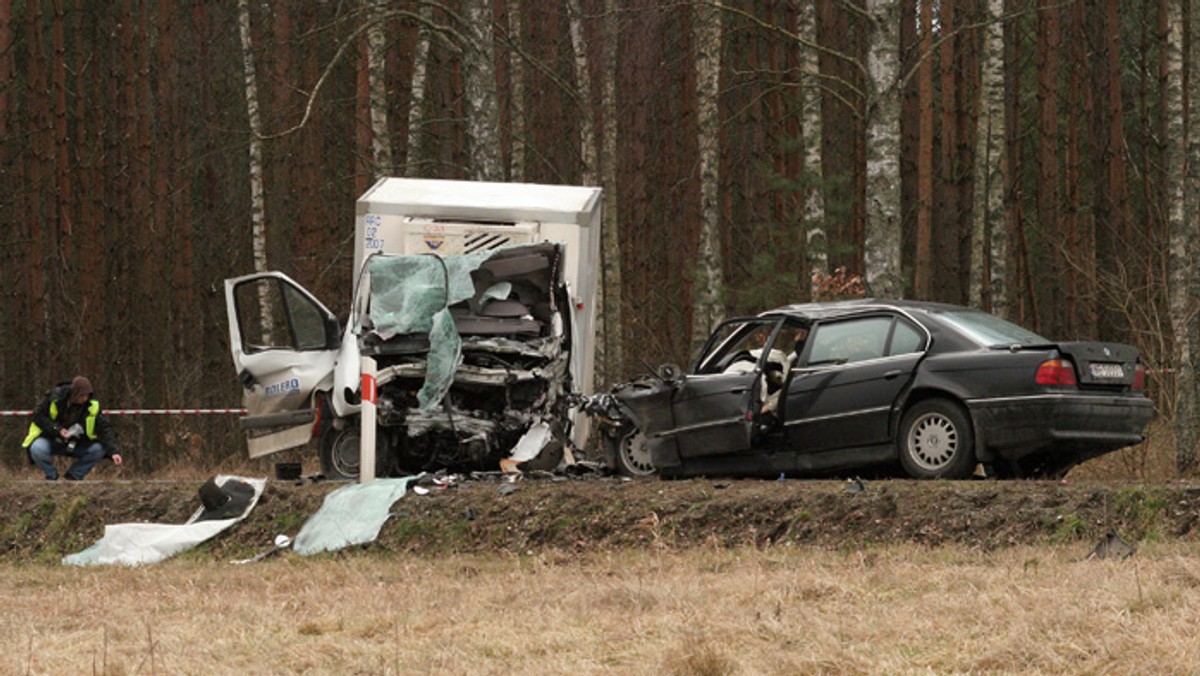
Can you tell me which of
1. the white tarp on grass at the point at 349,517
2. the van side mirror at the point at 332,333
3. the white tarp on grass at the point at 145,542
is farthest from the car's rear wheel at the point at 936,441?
the van side mirror at the point at 332,333

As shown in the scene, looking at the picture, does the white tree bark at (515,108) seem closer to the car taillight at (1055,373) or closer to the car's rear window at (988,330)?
the car's rear window at (988,330)

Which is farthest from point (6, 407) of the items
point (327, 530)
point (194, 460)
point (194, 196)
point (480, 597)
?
point (480, 597)

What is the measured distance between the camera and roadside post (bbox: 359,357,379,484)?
14328mm

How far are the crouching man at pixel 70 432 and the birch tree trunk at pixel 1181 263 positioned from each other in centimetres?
1066

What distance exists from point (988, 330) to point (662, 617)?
568 cm

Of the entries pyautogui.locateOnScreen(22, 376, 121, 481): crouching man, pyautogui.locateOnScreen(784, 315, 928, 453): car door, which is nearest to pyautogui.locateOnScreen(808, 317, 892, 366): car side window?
pyautogui.locateOnScreen(784, 315, 928, 453): car door

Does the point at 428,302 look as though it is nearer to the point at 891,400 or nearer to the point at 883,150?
the point at 891,400

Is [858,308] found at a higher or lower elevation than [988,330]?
higher

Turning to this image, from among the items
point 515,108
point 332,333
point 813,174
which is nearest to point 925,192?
point 813,174

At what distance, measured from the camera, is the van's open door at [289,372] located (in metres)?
16.1

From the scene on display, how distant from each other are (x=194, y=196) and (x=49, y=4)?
9276mm

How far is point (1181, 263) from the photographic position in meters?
17.6

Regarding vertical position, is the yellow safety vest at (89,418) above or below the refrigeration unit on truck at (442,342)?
below

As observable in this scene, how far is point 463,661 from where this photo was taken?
766 centimetres
